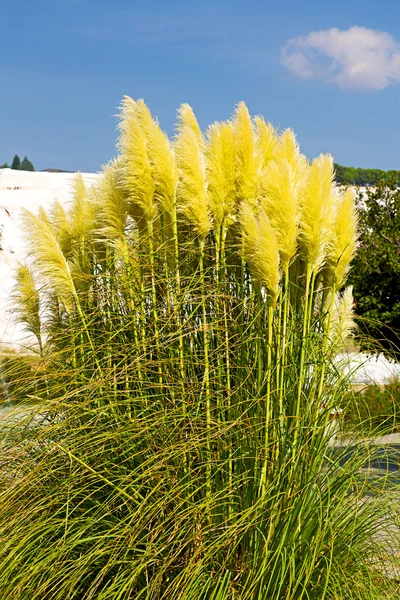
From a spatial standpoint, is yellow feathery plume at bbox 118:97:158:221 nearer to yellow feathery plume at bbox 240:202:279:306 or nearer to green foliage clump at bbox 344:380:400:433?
yellow feathery plume at bbox 240:202:279:306

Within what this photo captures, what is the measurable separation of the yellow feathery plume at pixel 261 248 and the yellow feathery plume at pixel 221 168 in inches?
13.5

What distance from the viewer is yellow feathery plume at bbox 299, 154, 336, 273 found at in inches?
116

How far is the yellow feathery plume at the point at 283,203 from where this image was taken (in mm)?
2818

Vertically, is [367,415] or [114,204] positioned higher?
[114,204]

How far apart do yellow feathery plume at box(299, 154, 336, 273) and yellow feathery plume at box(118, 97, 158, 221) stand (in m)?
0.68

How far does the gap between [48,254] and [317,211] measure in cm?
121

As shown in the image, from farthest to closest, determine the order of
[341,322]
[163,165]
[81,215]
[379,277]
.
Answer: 1. [379,277]
2. [81,215]
3. [341,322]
4. [163,165]

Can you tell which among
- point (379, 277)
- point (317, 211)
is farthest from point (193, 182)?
point (379, 277)

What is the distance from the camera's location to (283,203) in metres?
2.83

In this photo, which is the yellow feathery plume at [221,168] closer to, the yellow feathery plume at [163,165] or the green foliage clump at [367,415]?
the yellow feathery plume at [163,165]

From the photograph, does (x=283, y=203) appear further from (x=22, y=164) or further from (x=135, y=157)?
(x=22, y=164)

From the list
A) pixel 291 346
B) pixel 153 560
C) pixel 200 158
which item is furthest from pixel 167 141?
pixel 153 560

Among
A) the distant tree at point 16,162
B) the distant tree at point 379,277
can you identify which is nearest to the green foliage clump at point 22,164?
the distant tree at point 16,162

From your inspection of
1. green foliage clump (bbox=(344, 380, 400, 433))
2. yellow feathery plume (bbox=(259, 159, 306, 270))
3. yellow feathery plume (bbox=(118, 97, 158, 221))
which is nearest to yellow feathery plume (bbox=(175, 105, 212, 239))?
yellow feathery plume (bbox=(118, 97, 158, 221))
